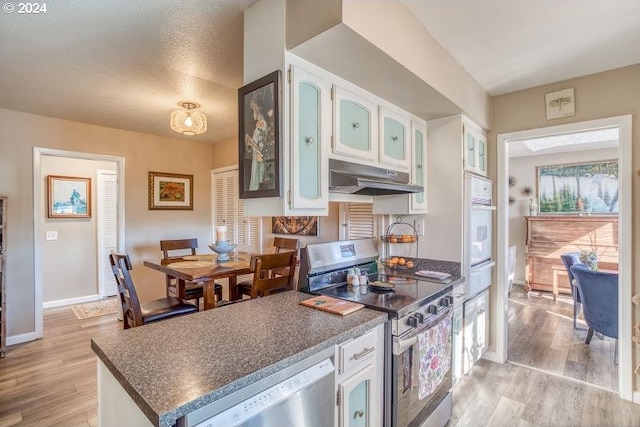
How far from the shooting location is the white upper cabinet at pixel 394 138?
221 centimetres

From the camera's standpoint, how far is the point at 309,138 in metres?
1.66

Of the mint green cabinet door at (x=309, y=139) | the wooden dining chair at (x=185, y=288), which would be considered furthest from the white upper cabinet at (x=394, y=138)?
the wooden dining chair at (x=185, y=288)

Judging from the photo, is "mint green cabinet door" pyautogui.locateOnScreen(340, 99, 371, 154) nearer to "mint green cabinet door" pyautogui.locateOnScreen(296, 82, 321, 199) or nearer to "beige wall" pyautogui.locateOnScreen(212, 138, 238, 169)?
"mint green cabinet door" pyautogui.locateOnScreen(296, 82, 321, 199)

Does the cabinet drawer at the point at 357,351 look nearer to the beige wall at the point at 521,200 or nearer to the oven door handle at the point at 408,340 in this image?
the oven door handle at the point at 408,340

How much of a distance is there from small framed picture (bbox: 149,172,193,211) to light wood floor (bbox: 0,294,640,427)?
2100 millimetres

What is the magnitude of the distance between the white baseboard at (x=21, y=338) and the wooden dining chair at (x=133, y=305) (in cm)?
184

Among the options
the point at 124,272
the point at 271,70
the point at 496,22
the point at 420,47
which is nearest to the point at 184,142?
the point at 124,272

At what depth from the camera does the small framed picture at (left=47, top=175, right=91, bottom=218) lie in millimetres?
4691

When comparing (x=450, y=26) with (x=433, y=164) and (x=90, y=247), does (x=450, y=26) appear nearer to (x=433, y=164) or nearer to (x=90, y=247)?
(x=433, y=164)

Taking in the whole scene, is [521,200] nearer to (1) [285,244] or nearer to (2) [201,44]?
(1) [285,244]

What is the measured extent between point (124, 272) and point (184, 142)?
9.97 feet

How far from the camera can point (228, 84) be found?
265 centimetres

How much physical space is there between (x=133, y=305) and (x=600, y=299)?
4.14 meters

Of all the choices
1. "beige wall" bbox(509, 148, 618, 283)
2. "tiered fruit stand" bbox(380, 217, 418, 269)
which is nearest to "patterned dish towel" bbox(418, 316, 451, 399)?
"tiered fruit stand" bbox(380, 217, 418, 269)
